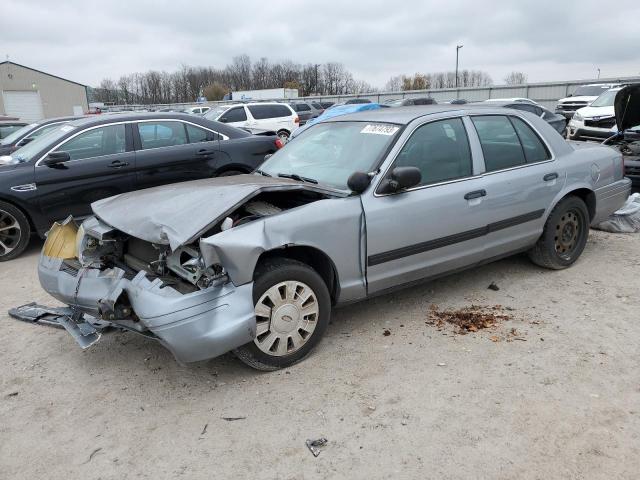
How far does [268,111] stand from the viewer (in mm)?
17547

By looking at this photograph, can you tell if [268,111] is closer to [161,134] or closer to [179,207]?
[161,134]

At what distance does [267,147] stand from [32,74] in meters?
44.4

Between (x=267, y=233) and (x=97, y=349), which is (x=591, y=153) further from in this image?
(x=97, y=349)

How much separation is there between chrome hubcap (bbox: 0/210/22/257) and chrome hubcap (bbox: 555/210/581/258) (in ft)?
19.9

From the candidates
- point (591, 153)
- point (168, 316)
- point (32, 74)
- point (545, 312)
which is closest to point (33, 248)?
point (168, 316)

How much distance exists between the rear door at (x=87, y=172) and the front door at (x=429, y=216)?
4.10 meters

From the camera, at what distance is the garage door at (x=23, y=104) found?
137ft

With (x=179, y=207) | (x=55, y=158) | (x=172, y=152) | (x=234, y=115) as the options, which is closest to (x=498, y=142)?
(x=179, y=207)

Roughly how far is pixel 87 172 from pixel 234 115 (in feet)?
36.0

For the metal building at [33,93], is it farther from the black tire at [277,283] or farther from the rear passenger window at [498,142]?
the black tire at [277,283]

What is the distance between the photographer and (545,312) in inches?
161

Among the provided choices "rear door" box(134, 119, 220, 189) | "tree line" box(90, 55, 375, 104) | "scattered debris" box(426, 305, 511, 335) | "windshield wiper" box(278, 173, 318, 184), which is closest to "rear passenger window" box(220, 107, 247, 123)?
"rear door" box(134, 119, 220, 189)

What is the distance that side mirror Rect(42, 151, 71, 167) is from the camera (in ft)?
19.8

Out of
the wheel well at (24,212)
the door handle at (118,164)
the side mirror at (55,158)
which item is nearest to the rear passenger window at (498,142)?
the door handle at (118,164)
